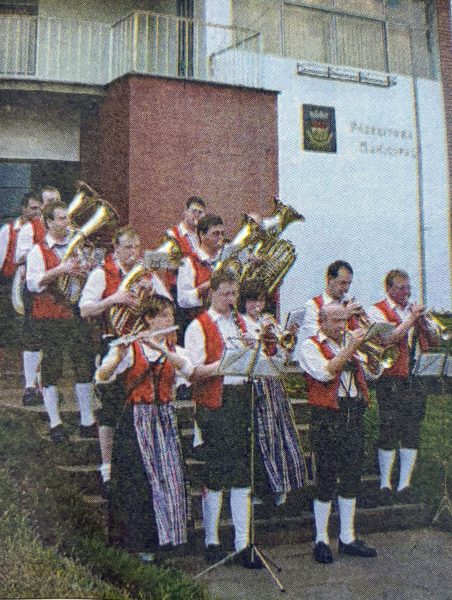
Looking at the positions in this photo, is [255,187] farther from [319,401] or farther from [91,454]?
[91,454]

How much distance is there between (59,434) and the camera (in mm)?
4117

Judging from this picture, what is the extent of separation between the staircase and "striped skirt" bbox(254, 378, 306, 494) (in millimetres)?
157

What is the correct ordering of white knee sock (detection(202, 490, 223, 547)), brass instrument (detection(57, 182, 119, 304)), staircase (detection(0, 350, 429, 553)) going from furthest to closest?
brass instrument (detection(57, 182, 119, 304))
staircase (detection(0, 350, 429, 553))
white knee sock (detection(202, 490, 223, 547))

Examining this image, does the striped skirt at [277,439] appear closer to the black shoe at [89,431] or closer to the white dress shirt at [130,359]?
the white dress shirt at [130,359]

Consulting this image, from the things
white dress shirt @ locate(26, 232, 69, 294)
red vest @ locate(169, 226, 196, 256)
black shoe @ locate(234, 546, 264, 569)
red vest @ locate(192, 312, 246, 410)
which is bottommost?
black shoe @ locate(234, 546, 264, 569)

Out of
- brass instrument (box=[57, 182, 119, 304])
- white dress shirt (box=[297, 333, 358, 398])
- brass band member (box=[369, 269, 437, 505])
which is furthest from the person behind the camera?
brass band member (box=[369, 269, 437, 505])

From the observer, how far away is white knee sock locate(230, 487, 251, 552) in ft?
12.2

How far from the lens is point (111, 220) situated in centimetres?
431

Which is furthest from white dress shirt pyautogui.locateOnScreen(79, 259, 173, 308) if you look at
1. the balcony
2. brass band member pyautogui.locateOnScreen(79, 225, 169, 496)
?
the balcony

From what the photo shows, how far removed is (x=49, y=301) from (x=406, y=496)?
2.42 m

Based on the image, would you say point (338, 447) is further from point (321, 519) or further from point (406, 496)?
point (406, 496)

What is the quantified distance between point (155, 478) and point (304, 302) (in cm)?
177

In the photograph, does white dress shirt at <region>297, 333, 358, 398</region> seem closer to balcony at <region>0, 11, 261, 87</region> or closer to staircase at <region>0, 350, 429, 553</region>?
staircase at <region>0, 350, 429, 553</region>

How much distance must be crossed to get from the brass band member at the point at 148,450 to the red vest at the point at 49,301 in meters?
0.90
